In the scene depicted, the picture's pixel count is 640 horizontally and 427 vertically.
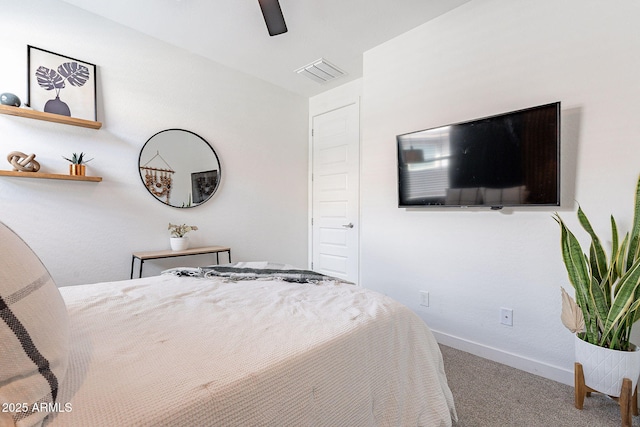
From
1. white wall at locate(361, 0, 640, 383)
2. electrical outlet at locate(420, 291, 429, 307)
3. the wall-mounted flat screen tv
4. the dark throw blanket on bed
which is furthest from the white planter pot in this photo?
the dark throw blanket on bed

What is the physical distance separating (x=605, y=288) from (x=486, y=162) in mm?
983

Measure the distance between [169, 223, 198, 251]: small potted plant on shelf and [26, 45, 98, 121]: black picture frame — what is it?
3.64ft

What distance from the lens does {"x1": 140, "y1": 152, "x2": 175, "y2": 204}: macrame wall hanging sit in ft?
8.59

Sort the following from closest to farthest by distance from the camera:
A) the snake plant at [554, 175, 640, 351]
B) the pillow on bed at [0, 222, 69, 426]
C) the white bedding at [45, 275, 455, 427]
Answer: the pillow on bed at [0, 222, 69, 426] < the white bedding at [45, 275, 455, 427] < the snake plant at [554, 175, 640, 351]

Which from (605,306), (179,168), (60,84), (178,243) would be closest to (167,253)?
(178,243)

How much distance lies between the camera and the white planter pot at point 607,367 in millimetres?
1414

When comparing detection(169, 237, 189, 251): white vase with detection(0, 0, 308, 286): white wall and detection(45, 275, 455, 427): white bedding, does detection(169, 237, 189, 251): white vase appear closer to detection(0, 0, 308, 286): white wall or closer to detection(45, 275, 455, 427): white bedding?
detection(0, 0, 308, 286): white wall

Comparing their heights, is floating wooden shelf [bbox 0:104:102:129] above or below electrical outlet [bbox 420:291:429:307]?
above

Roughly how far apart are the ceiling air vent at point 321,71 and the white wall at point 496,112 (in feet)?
1.55

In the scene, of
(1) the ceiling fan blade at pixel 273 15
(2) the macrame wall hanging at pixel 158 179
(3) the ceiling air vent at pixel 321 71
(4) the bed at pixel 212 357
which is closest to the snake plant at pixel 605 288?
(4) the bed at pixel 212 357

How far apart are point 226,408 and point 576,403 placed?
6.46ft

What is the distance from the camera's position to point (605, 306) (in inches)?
58.3

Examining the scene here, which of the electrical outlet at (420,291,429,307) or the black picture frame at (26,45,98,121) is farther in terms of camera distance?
the electrical outlet at (420,291,429,307)

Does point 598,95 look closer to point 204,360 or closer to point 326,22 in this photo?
point 326,22
